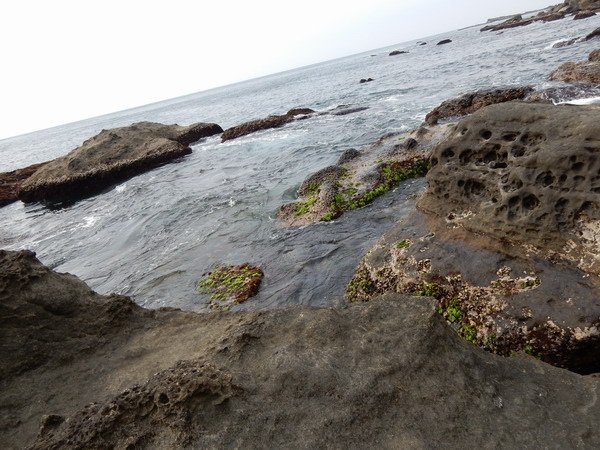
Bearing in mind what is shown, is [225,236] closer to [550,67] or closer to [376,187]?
[376,187]

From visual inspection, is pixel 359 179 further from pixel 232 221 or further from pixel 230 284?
pixel 230 284

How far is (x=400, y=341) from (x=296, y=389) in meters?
1.04

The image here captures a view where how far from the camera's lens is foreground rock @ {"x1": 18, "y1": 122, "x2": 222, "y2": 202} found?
1088 inches

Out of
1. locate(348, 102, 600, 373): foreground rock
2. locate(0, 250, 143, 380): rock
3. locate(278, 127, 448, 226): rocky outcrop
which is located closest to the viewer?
locate(0, 250, 143, 380): rock

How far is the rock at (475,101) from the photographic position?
1880cm

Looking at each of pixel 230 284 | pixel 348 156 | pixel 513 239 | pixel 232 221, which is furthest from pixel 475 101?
pixel 230 284

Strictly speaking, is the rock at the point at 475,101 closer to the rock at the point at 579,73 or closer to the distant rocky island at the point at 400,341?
the rock at the point at 579,73

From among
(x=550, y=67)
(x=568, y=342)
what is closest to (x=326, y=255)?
(x=568, y=342)

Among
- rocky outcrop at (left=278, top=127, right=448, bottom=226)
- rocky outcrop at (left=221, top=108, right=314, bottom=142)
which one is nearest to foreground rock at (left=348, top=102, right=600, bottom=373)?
rocky outcrop at (left=278, top=127, right=448, bottom=226)

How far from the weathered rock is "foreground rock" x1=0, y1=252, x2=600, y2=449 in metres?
2.70

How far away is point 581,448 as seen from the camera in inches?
106

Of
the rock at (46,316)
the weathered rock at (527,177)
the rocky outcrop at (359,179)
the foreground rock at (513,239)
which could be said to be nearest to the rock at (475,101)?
the rocky outcrop at (359,179)

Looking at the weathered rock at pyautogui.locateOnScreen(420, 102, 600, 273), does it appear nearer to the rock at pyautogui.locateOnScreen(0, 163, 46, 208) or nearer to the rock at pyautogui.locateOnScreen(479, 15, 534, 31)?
the rock at pyautogui.locateOnScreen(0, 163, 46, 208)

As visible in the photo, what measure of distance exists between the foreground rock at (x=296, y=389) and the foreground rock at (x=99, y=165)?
25.8 metres
